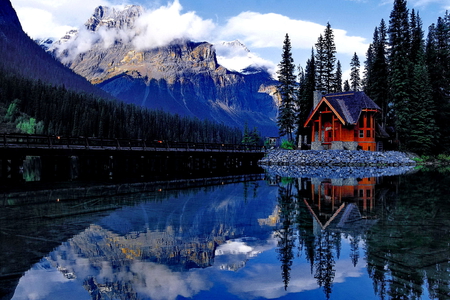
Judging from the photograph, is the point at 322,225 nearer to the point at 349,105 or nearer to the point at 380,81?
the point at 349,105

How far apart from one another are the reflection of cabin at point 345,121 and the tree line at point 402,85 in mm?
7030

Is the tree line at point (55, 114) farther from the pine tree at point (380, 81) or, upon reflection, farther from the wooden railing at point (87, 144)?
the pine tree at point (380, 81)

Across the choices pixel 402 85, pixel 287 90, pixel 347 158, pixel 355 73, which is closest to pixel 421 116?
pixel 402 85

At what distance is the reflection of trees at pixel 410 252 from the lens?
6.11 metres

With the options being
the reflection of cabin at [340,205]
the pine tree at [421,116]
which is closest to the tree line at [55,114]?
the pine tree at [421,116]

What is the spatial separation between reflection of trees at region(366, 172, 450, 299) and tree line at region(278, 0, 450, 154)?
140 feet

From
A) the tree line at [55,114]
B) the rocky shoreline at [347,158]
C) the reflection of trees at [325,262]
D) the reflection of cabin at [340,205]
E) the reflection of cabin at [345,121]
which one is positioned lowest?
the reflection of trees at [325,262]

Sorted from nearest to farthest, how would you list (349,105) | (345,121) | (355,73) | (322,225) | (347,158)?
Result: (322,225)
(347,158)
(345,121)
(349,105)
(355,73)

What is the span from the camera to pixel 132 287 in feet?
20.8

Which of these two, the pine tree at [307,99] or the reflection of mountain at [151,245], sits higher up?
the pine tree at [307,99]

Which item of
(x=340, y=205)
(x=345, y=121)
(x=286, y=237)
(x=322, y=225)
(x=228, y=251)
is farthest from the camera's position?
(x=345, y=121)

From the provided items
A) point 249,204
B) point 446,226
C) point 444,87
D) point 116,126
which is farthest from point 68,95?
point 446,226

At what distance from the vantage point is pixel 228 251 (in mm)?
8477

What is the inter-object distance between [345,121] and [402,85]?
1373 centimetres
